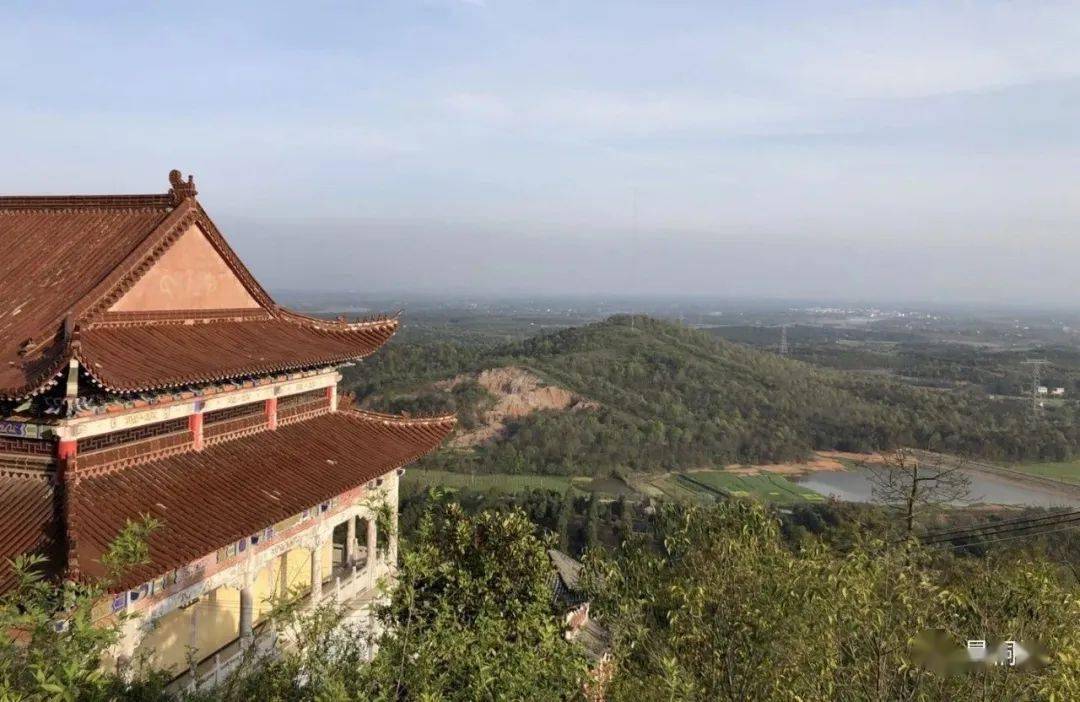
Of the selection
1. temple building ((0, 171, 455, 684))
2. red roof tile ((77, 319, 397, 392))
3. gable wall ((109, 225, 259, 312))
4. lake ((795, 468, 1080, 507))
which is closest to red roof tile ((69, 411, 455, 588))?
temple building ((0, 171, 455, 684))

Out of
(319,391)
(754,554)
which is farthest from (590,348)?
(754,554)

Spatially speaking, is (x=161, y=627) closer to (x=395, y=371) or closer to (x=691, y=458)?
(x=691, y=458)

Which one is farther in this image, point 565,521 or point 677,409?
point 677,409

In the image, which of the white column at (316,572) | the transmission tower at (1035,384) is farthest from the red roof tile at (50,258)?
the transmission tower at (1035,384)

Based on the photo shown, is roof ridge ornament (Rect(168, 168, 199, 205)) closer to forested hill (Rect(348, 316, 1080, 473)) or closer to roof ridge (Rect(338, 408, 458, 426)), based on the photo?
roof ridge (Rect(338, 408, 458, 426))

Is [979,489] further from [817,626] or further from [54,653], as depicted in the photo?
[54,653]

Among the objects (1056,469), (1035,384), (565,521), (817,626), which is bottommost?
(1056,469)

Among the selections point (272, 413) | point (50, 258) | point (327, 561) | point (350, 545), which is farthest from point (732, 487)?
point (50, 258)
